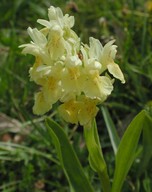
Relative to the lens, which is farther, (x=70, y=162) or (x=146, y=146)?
(x=146, y=146)

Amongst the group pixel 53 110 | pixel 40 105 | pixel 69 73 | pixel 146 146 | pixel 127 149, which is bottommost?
pixel 53 110

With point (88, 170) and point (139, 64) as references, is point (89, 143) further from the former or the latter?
point (139, 64)

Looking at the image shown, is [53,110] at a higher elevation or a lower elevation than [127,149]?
lower

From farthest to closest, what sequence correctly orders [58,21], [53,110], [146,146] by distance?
[53,110] < [146,146] < [58,21]

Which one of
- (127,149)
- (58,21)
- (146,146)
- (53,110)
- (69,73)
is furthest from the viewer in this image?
(53,110)

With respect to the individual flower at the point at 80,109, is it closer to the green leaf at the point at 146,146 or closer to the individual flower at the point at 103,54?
the individual flower at the point at 103,54

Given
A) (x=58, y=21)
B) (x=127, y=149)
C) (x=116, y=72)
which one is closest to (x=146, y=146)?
(x=127, y=149)

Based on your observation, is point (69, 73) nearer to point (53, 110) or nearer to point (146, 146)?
point (146, 146)
